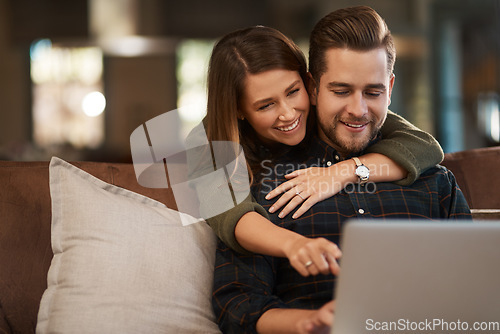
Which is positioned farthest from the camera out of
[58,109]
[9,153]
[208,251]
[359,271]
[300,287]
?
[58,109]

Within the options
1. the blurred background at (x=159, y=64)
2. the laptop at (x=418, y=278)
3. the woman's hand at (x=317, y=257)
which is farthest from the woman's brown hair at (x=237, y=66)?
the blurred background at (x=159, y=64)

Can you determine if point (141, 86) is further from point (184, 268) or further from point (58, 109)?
point (184, 268)

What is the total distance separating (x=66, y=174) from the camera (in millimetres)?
1316

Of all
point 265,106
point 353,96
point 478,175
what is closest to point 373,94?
point 353,96

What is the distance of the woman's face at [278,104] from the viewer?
132cm

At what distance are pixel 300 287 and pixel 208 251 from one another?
0.80 feet

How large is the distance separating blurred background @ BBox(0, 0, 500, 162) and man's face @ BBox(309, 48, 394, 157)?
3808 mm

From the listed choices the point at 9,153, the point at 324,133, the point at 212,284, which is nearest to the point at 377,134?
the point at 324,133

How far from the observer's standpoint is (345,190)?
4.26 ft

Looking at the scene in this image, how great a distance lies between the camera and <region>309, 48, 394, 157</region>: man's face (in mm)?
1282

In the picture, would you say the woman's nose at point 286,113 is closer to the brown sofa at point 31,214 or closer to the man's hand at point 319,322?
the brown sofa at point 31,214

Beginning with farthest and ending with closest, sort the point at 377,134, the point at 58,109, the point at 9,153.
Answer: the point at 58,109 < the point at 9,153 < the point at 377,134

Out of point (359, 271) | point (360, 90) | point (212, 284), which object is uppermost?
point (360, 90)

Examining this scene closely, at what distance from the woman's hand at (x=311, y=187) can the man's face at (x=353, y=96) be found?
82 millimetres
